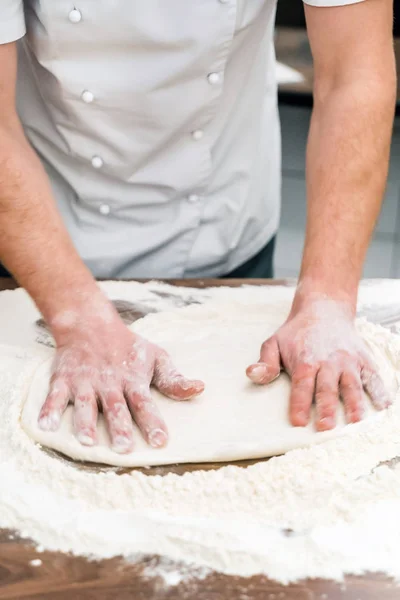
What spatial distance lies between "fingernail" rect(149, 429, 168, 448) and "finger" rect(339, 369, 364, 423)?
23cm

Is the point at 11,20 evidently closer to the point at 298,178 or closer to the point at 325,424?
→ the point at 325,424

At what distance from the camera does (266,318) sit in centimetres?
113

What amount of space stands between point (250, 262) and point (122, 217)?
305mm

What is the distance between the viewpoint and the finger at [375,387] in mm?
933

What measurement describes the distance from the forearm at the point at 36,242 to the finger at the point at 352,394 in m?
0.35

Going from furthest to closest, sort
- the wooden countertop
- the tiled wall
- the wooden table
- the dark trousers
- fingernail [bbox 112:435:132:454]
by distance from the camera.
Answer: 1. the tiled wall
2. the wooden countertop
3. the dark trousers
4. fingernail [bbox 112:435:132:454]
5. the wooden table

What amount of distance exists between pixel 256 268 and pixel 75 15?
613mm

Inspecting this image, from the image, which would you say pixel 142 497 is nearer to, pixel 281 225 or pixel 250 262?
pixel 250 262

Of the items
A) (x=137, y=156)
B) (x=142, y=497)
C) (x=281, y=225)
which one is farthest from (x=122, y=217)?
(x=281, y=225)

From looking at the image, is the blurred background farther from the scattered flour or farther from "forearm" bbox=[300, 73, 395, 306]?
the scattered flour

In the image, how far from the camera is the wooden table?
0.68 meters

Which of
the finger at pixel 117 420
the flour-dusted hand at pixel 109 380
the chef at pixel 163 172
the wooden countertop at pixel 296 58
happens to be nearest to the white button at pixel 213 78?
the chef at pixel 163 172

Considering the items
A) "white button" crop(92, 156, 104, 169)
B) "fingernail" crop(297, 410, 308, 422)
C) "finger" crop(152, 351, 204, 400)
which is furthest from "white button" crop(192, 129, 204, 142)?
"fingernail" crop(297, 410, 308, 422)

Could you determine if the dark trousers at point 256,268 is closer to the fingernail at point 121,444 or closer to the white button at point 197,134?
the white button at point 197,134
